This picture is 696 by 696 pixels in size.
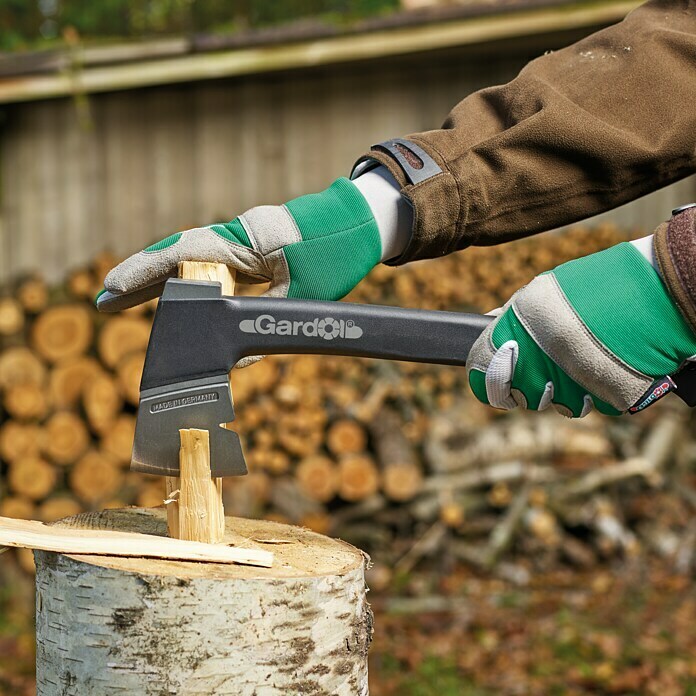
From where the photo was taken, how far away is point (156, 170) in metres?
5.10

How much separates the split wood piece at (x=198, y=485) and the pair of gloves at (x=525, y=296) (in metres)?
0.02

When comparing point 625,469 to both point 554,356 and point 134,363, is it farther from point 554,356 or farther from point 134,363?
point 554,356

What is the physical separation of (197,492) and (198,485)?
17 mm

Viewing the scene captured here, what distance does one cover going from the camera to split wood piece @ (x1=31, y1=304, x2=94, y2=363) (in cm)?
460

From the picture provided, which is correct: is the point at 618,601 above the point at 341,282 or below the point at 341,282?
below

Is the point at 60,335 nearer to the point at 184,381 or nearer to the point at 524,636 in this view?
the point at 524,636

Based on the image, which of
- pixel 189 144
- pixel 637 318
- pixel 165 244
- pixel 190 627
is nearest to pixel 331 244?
pixel 165 244

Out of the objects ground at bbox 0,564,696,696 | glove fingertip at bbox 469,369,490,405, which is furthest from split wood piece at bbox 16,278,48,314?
glove fingertip at bbox 469,369,490,405

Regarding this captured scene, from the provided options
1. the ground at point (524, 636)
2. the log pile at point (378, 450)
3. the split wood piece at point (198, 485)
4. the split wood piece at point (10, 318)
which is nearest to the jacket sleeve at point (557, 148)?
the split wood piece at point (198, 485)

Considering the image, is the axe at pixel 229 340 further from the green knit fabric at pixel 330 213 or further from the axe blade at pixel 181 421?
the green knit fabric at pixel 330 213

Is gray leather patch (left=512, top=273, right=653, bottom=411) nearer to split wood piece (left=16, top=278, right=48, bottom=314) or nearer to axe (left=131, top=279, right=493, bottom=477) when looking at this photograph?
axe (left=131, top=279, right=493, bottom=477)

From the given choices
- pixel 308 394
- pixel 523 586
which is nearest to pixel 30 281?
pixel 308 394

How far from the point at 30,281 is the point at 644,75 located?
3840 millimetres

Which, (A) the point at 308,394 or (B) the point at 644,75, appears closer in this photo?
(B) the point at 644,75
